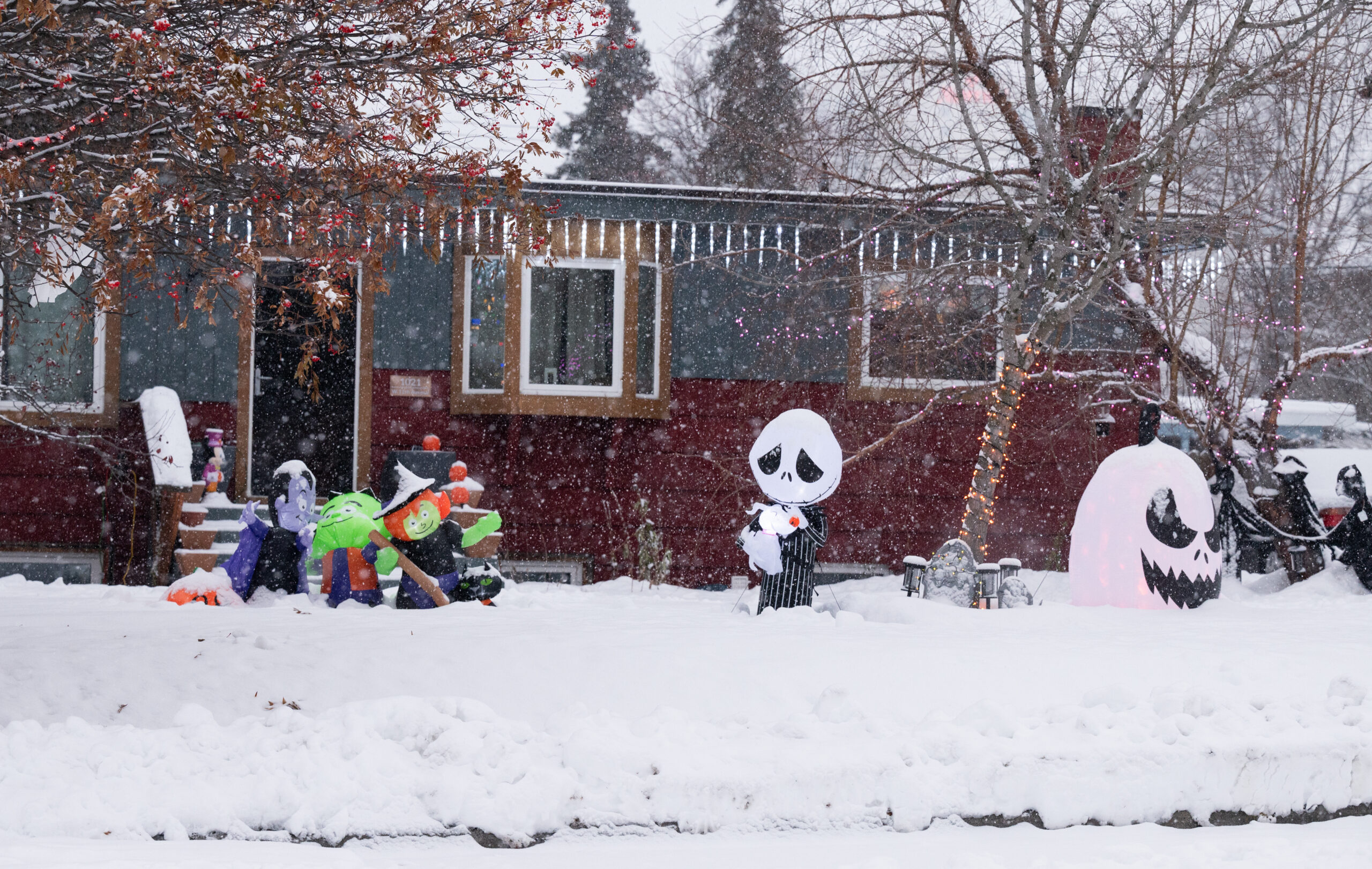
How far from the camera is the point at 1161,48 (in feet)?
25.3

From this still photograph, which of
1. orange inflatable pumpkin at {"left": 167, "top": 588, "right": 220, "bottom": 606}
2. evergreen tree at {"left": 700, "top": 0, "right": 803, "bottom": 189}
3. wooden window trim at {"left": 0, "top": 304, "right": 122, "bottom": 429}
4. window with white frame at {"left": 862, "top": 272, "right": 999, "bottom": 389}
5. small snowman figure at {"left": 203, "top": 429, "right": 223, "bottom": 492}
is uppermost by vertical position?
evergreen tree at {"left": 700, "top": 0, "right": 803, "bottom": 189}

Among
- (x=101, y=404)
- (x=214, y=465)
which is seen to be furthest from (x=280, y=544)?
(x=101, y=404)

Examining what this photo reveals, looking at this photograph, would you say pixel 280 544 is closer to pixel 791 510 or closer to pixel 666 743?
pixel 791 510

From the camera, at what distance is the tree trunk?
28.3 ft

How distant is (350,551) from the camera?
287 inches

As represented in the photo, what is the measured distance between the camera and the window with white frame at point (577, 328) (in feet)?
35.0

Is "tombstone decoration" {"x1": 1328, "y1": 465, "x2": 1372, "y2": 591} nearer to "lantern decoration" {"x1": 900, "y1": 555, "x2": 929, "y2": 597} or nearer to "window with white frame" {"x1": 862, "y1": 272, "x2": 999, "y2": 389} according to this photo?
"window with white frame" {"x1": 862, "y1": 272, "x2": 999, "y2": 389}

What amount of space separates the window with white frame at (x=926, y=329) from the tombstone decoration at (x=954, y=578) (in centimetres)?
266

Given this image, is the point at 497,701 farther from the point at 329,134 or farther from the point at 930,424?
the point at 930,424

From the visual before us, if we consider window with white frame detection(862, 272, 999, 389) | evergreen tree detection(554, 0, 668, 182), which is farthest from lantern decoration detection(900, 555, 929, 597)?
evergreen tree detection(554, 0, 668, 182)

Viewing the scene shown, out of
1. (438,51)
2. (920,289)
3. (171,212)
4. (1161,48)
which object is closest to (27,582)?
(171,212)

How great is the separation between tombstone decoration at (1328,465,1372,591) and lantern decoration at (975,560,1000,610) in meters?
4.06

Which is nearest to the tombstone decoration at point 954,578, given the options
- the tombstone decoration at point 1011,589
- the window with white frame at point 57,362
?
the tombstone decoration at point 1011,589

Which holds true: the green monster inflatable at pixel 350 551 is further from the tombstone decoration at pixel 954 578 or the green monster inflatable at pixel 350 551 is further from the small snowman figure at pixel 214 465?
the tombstone decoration at pixel 954 578
